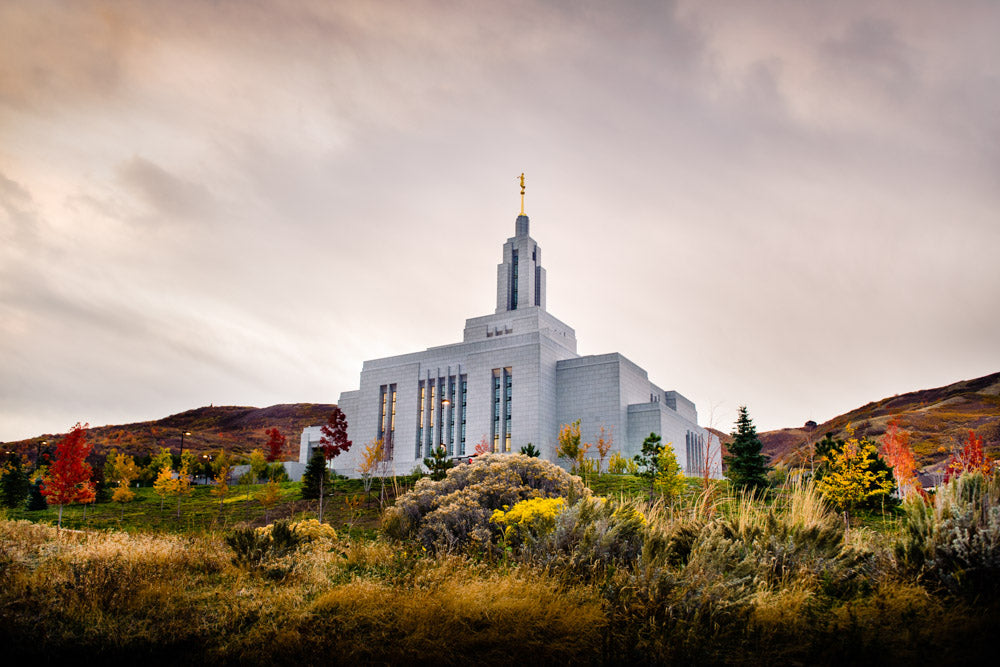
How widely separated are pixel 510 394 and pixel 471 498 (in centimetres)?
3659

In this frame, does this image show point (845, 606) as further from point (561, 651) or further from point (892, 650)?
point (561, 651)

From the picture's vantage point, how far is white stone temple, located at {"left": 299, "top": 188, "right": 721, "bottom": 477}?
49906 millimetres

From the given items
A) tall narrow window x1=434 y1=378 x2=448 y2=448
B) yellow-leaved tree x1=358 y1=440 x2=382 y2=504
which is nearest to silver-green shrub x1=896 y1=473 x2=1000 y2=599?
yellow-leaved tree x1=358 y1=440 x2=382 y2=504

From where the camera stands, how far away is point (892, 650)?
664cm

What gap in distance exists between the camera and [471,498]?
48.8ft

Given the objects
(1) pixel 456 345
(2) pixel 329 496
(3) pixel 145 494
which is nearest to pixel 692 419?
(1) pixel 456 345

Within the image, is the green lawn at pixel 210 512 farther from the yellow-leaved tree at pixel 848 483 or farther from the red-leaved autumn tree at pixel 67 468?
the yellow-leaved tree at pixel 848 483

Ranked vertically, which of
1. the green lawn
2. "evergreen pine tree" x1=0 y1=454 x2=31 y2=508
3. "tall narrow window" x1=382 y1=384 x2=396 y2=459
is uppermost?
"tall narrow window" x1=382 y1=384 x2=396 y2=459

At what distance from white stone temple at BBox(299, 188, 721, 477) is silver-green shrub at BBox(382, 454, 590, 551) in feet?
102

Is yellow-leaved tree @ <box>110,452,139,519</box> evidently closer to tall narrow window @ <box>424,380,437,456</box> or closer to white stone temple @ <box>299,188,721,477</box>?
white stone temple @ <box>299,188,721,477</box>

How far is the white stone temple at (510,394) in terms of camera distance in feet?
164

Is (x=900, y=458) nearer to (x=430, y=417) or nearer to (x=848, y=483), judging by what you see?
(x=848, y=483)

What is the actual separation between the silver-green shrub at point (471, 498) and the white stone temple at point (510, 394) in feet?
102

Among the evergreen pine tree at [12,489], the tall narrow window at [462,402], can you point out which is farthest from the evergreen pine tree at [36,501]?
the tall narrow window at [462,402]
